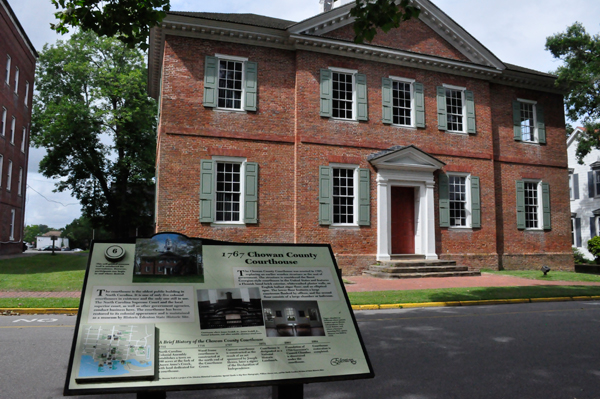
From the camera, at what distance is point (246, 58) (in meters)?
16.4

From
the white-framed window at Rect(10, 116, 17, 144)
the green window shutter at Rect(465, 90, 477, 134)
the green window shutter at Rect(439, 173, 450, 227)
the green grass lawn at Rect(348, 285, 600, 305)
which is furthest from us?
the white-framed window at Rect(10, 116, 17, 144)

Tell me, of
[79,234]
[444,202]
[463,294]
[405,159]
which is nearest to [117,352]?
[463,294]

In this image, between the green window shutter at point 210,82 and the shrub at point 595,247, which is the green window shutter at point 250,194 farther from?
the shrub at point 595,247

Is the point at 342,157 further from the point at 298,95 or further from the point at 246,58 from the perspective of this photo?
the point at 246,58

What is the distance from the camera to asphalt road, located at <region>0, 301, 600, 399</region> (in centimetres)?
454

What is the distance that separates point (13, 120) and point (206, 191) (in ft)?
70.2

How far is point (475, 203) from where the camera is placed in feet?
61.2

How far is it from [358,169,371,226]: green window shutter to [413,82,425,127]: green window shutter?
3331mm

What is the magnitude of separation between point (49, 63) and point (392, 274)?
107 ft

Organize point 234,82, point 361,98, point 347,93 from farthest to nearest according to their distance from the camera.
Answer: point 347,93 < point 361,98 < point 234,82

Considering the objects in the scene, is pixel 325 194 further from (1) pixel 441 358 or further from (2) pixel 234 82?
(1) pixel 441 358

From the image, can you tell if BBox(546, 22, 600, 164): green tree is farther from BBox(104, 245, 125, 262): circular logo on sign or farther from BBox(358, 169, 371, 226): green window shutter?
BBox(104, 245, 125, 262): circular logo on sign

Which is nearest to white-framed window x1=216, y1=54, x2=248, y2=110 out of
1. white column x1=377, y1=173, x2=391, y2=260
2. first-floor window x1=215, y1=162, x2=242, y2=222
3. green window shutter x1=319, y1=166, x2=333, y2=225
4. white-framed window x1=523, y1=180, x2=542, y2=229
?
first-floor window x1=215, y1=162, x2=242, y2=222

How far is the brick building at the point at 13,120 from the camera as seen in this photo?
88.5ft
